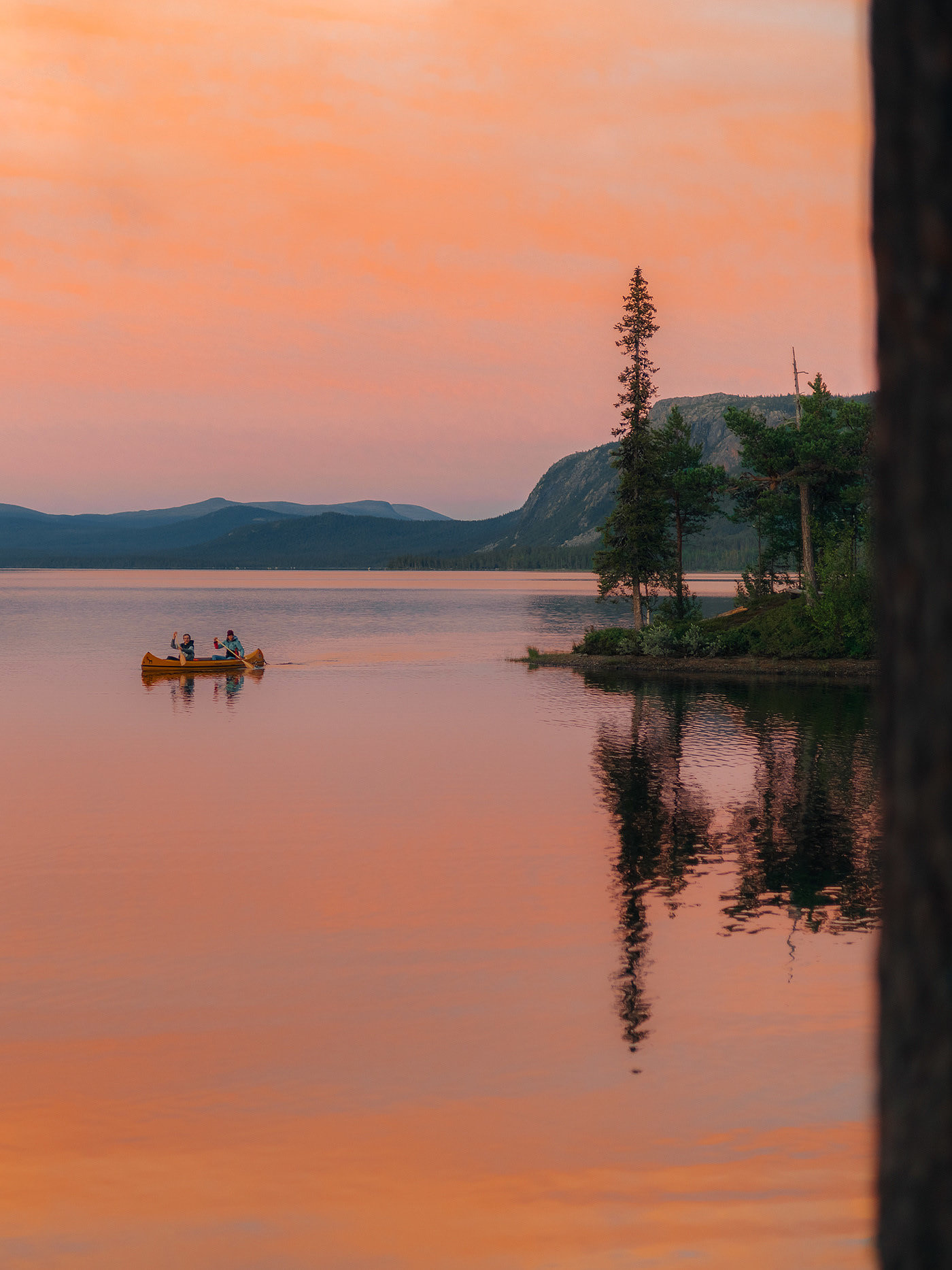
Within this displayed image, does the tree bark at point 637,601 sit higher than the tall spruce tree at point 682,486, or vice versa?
the tall spruce tree at point 682,486

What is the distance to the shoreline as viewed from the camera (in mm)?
52938

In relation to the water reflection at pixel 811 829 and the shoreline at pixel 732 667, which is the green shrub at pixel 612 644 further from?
the water reflection at pixel 811 829

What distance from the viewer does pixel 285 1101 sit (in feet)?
38.3

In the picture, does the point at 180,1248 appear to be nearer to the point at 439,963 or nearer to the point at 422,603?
the point at 439,963

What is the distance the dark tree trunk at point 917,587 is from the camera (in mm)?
3260

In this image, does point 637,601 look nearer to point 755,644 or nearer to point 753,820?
point 755,644

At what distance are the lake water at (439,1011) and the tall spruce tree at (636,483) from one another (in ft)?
103

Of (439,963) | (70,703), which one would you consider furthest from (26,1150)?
(70,703)

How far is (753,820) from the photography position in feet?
77.6

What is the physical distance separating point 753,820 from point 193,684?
124 ft

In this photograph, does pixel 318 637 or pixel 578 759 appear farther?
pixel 318 637

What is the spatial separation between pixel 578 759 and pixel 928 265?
96.2ft

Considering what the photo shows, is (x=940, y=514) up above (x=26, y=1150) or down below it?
above

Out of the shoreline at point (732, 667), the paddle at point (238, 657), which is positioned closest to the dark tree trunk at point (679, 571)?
the shoreline at point (732, 667)
